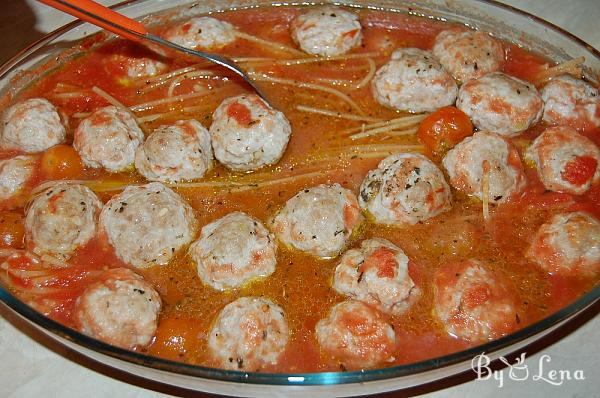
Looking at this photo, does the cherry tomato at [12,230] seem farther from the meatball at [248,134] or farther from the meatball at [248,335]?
the meatball at [248,335]

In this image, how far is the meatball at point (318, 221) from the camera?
3340 millimetres

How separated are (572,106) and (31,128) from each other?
3623mm

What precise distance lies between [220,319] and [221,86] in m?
2.00

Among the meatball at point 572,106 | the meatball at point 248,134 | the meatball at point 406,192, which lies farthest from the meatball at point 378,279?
the meatball at point 572,106

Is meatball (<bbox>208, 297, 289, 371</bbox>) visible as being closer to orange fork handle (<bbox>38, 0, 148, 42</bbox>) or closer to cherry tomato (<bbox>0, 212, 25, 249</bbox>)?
cherry tomato (<bbox>0, 212, 25, 249</bbox>)

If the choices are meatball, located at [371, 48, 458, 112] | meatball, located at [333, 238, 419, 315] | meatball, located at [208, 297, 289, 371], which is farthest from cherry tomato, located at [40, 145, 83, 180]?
meatball, located at [371, 48, 458, 112]

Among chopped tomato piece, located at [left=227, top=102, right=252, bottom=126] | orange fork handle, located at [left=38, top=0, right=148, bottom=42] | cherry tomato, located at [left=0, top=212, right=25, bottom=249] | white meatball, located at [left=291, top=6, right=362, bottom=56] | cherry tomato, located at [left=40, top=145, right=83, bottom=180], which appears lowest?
cherry tomato, located at [left=0, top=212, right=25, bottom=249]

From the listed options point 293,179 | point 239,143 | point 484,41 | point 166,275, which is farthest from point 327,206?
point 484,41

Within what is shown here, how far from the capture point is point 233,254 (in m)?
3.20

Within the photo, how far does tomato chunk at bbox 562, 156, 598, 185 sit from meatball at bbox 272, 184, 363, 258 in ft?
4.39

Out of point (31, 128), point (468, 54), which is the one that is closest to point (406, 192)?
point (468, 54)

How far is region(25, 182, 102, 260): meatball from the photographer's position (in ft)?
10.8

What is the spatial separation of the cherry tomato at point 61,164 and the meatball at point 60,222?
1.06ft

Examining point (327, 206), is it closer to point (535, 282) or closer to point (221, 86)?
point (535, 282)
